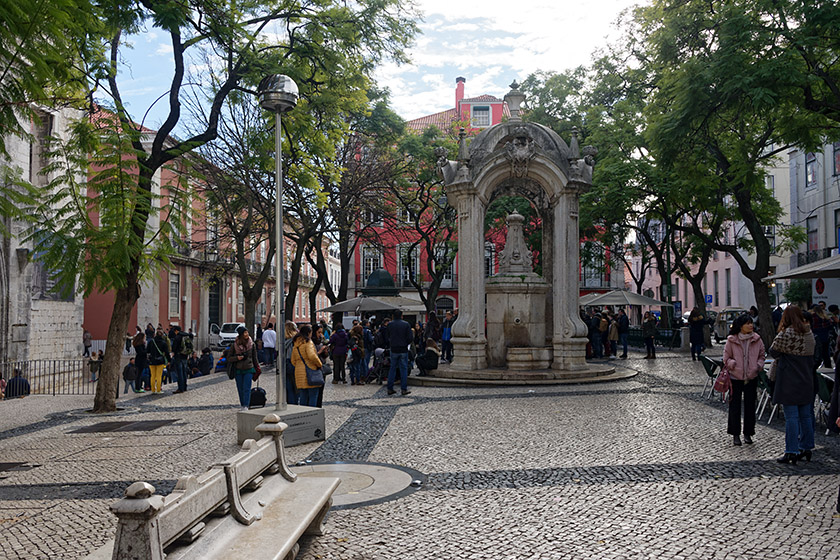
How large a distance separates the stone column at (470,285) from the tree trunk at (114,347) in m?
7.39

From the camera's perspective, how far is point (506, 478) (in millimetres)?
6777

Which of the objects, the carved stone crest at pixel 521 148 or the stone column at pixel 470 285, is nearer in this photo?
the stone column at pixel 470 285

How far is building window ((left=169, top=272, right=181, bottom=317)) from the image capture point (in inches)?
1500

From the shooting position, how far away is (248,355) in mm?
11523

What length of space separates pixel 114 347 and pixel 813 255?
34167 mm

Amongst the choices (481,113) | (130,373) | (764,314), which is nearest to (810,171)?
(764,314)

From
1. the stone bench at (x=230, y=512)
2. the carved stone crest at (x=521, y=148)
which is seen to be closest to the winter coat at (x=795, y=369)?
the stone bench at (x=230, y=512)

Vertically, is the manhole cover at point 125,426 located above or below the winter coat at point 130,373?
below

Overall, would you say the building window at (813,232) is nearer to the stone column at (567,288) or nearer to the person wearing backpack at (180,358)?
the stone column at (567,288)

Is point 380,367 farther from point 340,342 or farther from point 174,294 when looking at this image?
point 174,294

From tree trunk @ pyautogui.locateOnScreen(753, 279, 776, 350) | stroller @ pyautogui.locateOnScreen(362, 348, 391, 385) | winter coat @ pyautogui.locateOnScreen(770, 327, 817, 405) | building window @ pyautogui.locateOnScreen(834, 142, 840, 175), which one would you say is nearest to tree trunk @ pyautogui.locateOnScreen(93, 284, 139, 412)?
stroller @ pyautogui.locateOnScreen(362, 348, 391, 385)

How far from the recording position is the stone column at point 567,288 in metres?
16.1

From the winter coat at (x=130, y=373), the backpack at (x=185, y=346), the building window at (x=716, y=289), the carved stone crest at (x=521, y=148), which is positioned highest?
the carved stone crest at (x=521, y=148)

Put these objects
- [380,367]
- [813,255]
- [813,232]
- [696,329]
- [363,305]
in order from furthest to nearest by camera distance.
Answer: [813,232], [813,255], [363,305], [696,329], [380,367]
